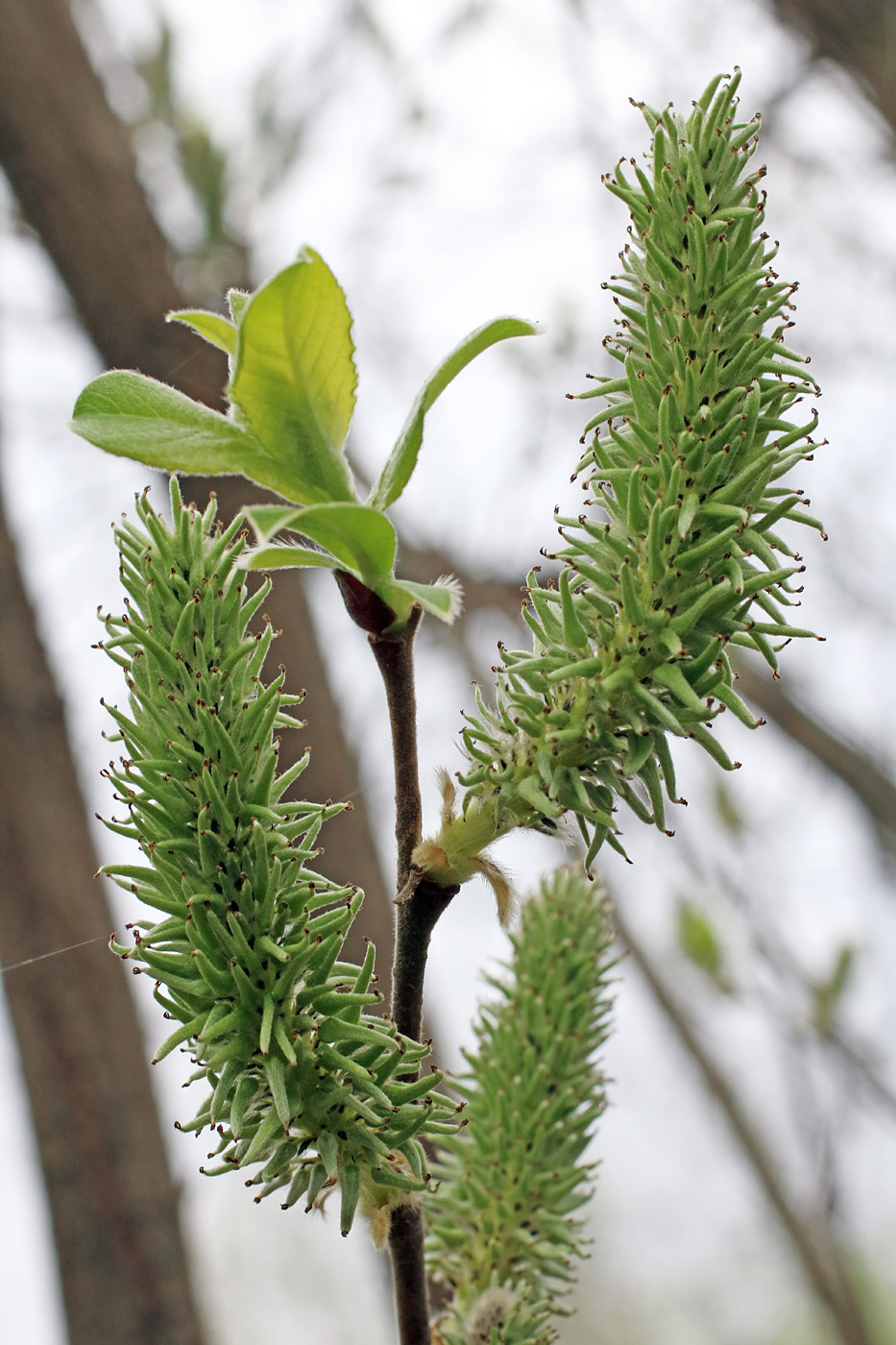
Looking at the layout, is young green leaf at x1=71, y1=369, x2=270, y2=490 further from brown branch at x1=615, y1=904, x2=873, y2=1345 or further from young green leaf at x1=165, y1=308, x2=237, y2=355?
brown branch at x1=615, y1=904, x2=873, y2=1345


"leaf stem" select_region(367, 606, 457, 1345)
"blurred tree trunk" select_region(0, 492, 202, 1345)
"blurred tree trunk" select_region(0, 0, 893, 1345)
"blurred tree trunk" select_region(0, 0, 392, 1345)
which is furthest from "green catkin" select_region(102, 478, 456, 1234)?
"blurred tree trunk" select_region(0, 492, 202, 1345)

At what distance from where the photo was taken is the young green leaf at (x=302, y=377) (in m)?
0.43

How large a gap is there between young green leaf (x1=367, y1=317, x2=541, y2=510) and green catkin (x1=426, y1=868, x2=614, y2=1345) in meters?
0.42

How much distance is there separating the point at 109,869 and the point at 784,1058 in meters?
2.26

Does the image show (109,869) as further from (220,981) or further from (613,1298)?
(613,1298)

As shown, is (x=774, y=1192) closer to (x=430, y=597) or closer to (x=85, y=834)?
(x=85, y=834)

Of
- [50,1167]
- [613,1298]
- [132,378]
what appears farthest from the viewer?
[613,1298]

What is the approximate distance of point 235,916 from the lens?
487 mm

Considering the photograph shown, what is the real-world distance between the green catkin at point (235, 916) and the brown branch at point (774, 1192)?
1355 mm

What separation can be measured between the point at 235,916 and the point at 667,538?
0.87 ft

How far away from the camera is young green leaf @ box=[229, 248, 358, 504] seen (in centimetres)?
43

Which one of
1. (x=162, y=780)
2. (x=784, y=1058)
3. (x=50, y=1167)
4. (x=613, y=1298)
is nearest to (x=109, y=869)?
(x=162, y=780)

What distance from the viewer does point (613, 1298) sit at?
759cm

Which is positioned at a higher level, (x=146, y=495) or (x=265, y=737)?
(x=146, y=495)
